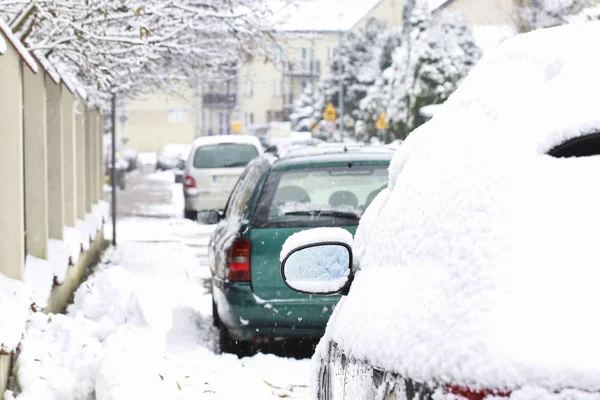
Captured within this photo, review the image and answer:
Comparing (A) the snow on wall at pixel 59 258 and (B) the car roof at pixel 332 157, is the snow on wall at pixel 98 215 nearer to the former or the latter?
(A) the snow on wall at pixel 59 258

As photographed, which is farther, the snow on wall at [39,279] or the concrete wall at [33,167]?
the snow on wall at [39,279]

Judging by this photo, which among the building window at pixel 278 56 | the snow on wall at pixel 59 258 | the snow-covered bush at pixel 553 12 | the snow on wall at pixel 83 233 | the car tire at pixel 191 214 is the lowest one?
the car tire at pixel 191 214

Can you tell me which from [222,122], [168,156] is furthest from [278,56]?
[222,122]

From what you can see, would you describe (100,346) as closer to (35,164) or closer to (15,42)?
(15,42)

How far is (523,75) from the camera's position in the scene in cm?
296

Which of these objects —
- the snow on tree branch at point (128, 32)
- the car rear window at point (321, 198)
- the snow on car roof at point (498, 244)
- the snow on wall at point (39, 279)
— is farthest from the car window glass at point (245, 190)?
the snow on car roof at point (498, 244)

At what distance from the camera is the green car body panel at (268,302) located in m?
7.24

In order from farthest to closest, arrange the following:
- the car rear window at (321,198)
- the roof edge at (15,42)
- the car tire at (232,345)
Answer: the car tire at (232,345), the car rear window at (321,198), the roof edge at (15,42)

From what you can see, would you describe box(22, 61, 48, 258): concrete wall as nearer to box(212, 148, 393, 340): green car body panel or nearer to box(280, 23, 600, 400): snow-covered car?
box(212, 148, 393, 340): green car body panel

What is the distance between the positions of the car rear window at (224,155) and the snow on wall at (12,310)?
549 inches

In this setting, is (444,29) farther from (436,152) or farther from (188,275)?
(436,152)

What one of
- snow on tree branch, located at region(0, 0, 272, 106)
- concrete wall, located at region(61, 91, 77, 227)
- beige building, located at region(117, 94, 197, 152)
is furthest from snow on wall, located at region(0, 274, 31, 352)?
beige building, located at region(117, 94, 197, 152)

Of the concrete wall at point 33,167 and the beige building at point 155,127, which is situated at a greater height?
the concrete wall at point 33,167

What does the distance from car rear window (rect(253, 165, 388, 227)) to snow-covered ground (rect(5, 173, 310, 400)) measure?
957mm
